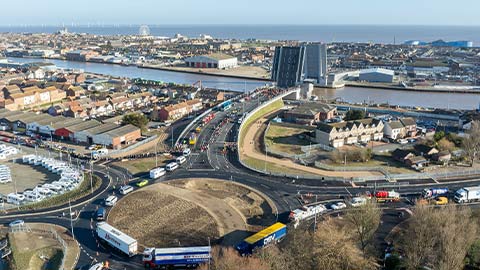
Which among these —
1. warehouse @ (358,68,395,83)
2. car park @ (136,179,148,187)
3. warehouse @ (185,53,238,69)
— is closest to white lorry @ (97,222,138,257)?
car park @ (136,179,148,187)

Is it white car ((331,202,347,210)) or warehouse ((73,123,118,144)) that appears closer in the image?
white car ((331,202,347,210))

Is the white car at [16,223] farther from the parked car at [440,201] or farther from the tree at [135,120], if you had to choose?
the parked car at [440,201]

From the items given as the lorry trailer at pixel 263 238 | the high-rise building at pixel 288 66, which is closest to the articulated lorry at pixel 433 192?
the lorry trailer at pixel 263 238

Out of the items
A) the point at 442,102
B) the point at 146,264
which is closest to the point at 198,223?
the point at 146,264

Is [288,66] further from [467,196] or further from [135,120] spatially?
[467,196]

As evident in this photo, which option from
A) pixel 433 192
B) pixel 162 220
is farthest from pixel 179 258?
pixel 433 192

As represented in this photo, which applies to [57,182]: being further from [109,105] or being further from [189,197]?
[109,105]

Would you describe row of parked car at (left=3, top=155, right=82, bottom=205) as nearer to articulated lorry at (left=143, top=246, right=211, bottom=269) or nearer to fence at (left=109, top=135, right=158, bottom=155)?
fence at (left=109, top=135, right=158, bottom=155)
